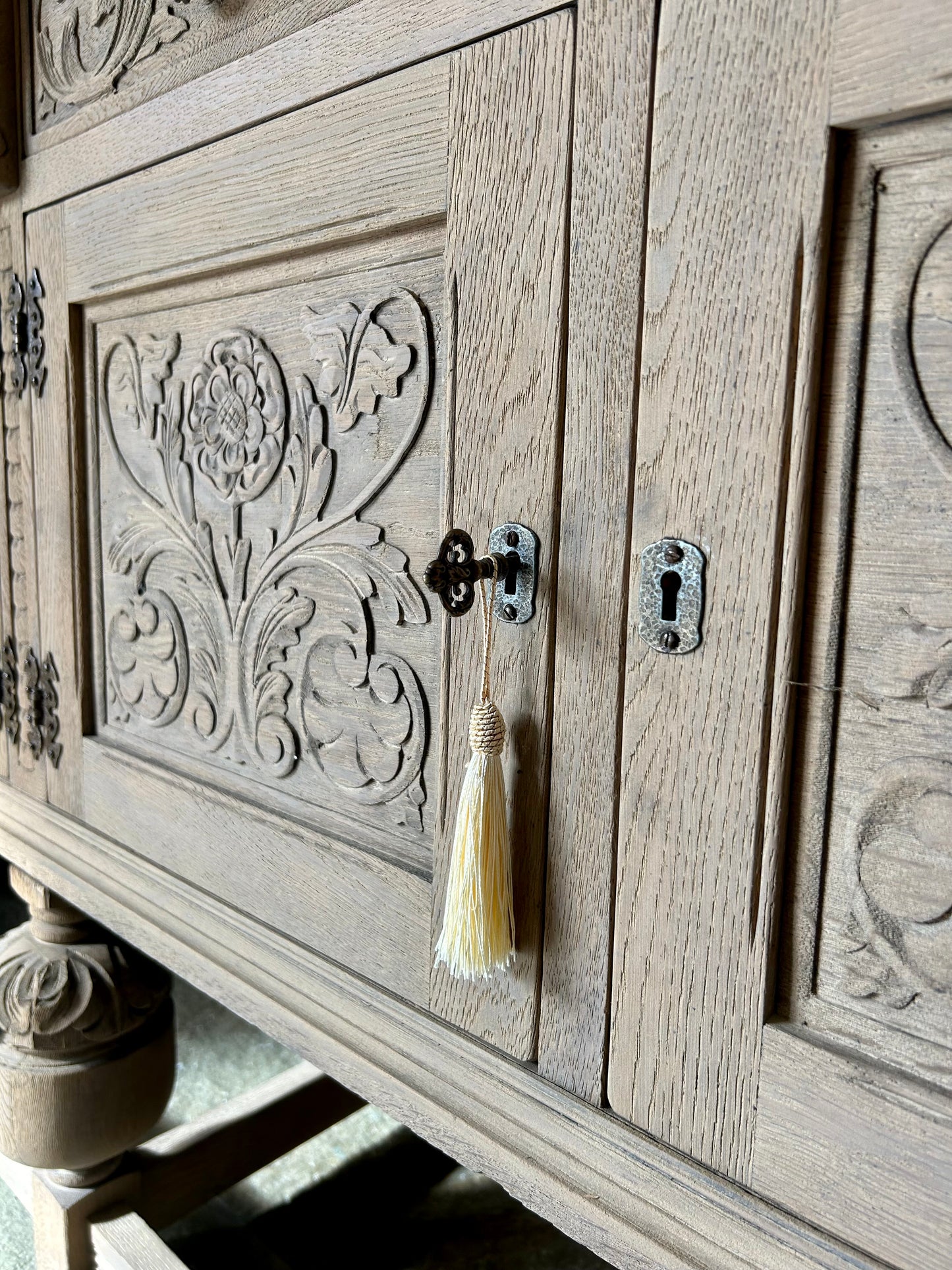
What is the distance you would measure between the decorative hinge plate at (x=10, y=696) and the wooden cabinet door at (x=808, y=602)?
1.96ft

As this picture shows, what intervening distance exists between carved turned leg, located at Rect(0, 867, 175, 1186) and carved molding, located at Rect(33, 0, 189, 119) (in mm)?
644

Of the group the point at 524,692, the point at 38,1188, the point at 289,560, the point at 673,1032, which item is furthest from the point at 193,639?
the point at 38,1188

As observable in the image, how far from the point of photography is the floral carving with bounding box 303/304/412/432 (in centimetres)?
46

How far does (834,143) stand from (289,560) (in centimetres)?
34

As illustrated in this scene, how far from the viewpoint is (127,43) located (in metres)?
0.59

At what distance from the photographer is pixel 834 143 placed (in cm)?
31

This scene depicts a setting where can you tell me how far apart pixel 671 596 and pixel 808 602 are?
52 millimetres

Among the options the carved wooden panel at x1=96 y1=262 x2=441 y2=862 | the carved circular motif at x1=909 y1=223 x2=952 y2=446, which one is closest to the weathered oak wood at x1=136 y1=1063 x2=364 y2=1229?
the carved wooden panel at x1=96 y1=262 x2=441 y2=862

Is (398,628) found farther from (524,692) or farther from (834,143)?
(834,143)

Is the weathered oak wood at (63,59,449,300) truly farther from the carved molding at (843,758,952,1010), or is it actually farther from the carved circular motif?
the carved molding at (843,758,952,1010)

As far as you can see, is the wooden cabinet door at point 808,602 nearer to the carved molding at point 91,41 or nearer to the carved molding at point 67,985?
the carved molding at point 91,41

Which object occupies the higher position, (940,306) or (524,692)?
(940,306)

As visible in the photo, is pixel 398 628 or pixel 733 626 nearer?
pixel 733 626

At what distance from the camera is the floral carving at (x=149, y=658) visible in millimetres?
621
